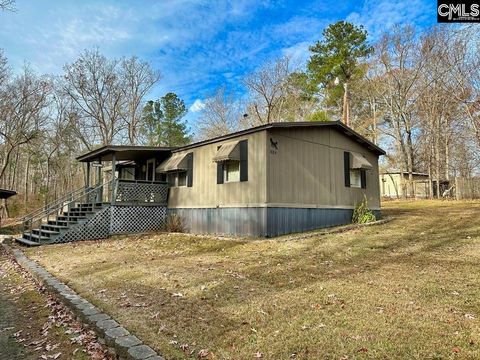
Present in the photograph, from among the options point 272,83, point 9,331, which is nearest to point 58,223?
point 9,331

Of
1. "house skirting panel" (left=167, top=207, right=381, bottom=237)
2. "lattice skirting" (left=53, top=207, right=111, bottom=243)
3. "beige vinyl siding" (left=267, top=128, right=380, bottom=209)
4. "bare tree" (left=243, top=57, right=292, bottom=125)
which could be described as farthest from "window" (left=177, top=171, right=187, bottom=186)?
"bare tree" (left=243, top=57, right=292, bottom=125)

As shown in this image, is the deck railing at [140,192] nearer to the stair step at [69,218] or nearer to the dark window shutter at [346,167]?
the stair step at [69,218]

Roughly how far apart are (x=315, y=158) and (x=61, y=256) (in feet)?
27.8

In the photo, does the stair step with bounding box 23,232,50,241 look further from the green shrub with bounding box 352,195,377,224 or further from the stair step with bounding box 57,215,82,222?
the green shrub with bounding box 352,195,377,224

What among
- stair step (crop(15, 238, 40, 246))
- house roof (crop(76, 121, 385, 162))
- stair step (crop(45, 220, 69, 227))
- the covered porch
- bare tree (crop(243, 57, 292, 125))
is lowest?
stair step (crop(15, 238, 40, 246))

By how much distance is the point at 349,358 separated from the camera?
9.25 ft

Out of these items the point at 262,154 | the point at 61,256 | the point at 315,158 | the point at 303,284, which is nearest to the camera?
the point at 303,284

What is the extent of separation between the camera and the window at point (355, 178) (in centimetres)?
1325

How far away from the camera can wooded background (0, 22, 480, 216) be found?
2470 centimetres

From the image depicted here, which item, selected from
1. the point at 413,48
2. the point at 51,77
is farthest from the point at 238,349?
the point at 51,77

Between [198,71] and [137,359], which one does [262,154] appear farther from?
[198,71]

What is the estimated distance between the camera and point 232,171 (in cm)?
1132

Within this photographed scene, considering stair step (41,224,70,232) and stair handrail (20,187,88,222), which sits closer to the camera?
stair step (41,224,70,232)

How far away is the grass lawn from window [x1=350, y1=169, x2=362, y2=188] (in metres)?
4.18
